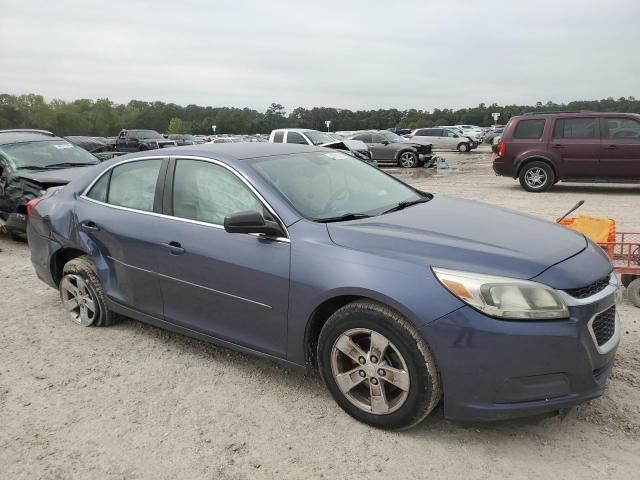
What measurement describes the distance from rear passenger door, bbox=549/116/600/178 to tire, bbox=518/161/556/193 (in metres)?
0.28

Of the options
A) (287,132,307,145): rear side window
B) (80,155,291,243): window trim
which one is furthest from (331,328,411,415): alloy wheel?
(287,132,307,145): rear side window

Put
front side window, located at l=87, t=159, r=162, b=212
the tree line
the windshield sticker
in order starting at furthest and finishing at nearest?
the tree line → the windshield sticker → front side window, located at l=87, t=159, r=162, b=212

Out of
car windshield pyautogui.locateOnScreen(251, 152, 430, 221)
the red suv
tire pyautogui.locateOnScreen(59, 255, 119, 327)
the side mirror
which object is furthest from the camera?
the red suv

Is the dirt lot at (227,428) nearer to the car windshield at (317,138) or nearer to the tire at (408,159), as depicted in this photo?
the car windshield at (317,138)

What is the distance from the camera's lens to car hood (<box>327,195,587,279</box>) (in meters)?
2.77

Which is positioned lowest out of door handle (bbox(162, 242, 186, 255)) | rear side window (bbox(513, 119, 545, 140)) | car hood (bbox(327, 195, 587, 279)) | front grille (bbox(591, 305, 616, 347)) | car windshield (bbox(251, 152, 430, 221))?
front grille (bbox(591, 305, 616, 347))

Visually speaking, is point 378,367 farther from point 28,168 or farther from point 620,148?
point 620,148

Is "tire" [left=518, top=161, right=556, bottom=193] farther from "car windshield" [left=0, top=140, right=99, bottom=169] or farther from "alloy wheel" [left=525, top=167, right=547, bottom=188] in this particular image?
"car windshield" [left=0, top=140, right=99, bottom=169]

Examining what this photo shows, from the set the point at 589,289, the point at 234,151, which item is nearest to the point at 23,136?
the point at 234,151

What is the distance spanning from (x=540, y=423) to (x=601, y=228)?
2.60 m

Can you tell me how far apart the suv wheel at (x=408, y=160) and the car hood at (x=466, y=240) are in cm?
1938

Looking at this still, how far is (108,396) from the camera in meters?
3.49

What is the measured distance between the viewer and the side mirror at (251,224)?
3.17 meters

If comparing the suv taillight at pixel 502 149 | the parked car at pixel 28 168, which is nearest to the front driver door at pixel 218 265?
the parked car at pixel 28 168
